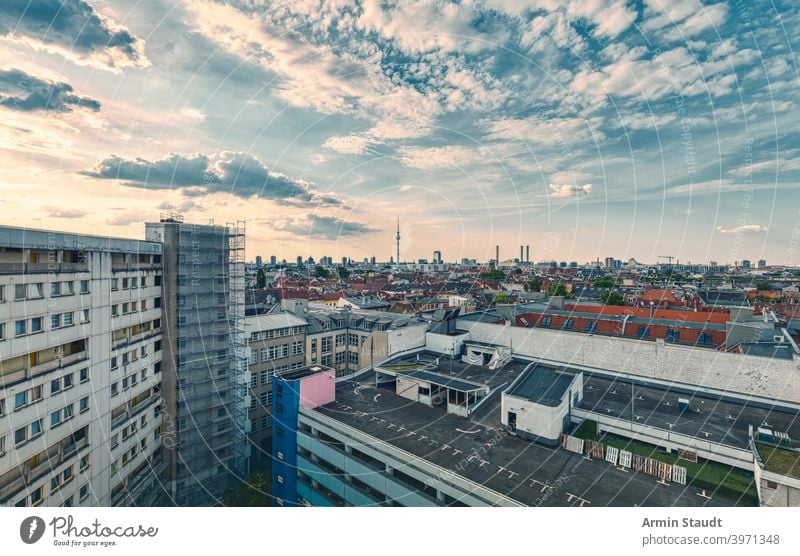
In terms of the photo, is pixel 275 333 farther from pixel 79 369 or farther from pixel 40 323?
pixel 40 323

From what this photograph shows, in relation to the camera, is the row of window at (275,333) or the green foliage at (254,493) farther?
the row of window at (275,333)

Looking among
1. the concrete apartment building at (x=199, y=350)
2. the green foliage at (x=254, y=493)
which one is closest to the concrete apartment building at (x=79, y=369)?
the concrete apartment building at (x=199, y=350)

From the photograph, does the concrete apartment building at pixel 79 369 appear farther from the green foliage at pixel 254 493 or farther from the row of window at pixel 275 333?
the row of window at pixel 275 333

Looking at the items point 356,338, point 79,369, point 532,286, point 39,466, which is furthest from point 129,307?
point 532,286

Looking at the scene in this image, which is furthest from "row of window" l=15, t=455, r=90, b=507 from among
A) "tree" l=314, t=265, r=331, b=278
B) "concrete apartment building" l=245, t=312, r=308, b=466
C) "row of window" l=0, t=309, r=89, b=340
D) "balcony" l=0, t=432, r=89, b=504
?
"tree" l=314, t=265, r=331, b=278

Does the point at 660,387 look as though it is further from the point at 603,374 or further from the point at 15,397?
the point at 15,397
